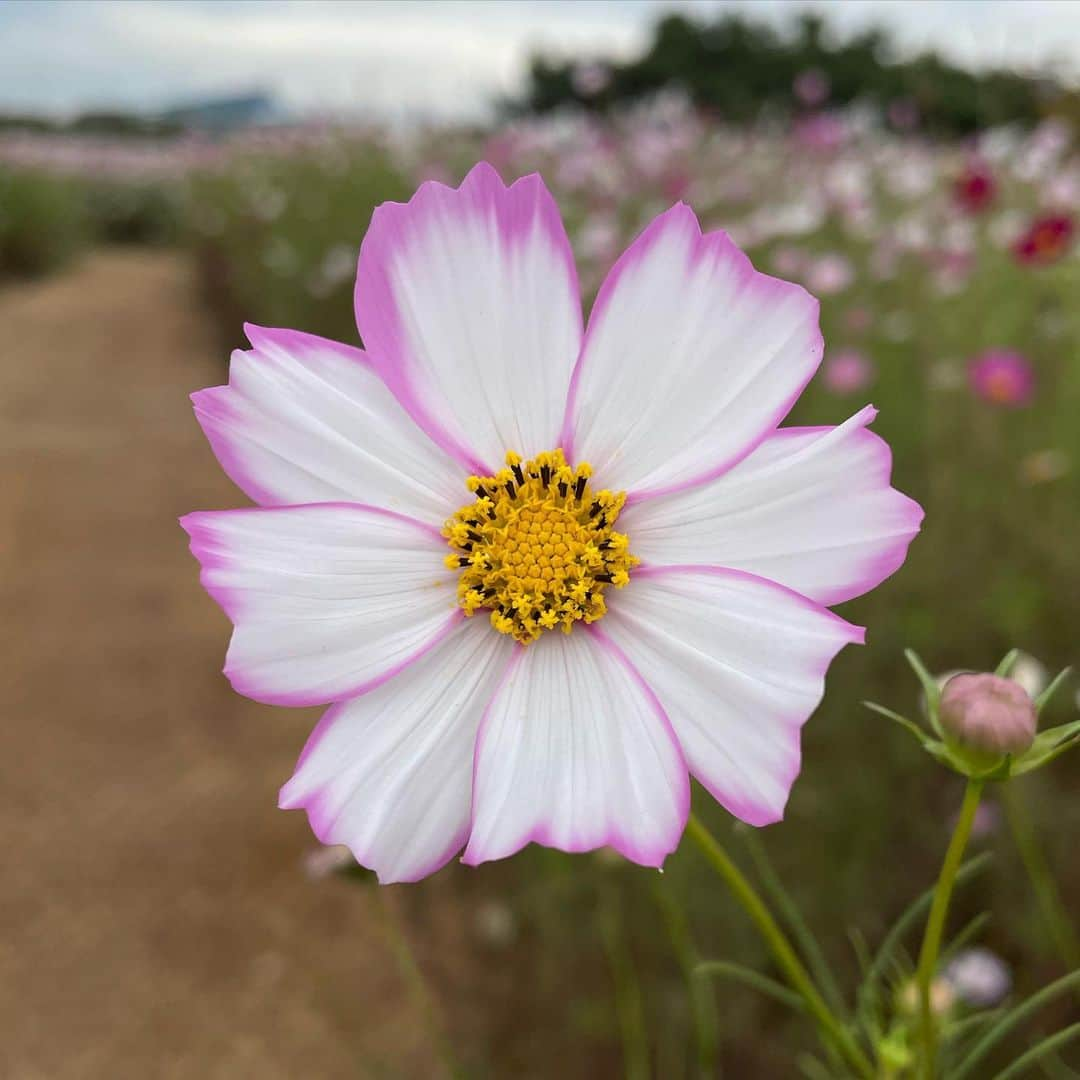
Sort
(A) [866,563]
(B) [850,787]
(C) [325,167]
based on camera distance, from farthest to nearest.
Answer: (C) [325,167] < (B) [850,787] < (A) [866,563]

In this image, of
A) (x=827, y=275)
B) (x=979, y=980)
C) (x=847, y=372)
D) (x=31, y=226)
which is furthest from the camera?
(x=31, y=226)

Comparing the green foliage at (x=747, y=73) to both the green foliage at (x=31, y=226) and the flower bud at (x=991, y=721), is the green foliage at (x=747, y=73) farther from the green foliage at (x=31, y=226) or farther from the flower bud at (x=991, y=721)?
the flower bud at (x=991, y=721)

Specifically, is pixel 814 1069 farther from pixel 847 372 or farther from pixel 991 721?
pixel 847 372

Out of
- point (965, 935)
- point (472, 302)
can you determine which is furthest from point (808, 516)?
point (965, 935)

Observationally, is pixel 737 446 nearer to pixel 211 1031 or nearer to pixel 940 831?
pixel 940 831

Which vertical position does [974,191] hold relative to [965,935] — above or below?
above

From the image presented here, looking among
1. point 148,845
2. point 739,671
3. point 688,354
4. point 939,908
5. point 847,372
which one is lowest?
point 148,845

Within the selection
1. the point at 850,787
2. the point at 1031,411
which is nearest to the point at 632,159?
the point at 1031,411
